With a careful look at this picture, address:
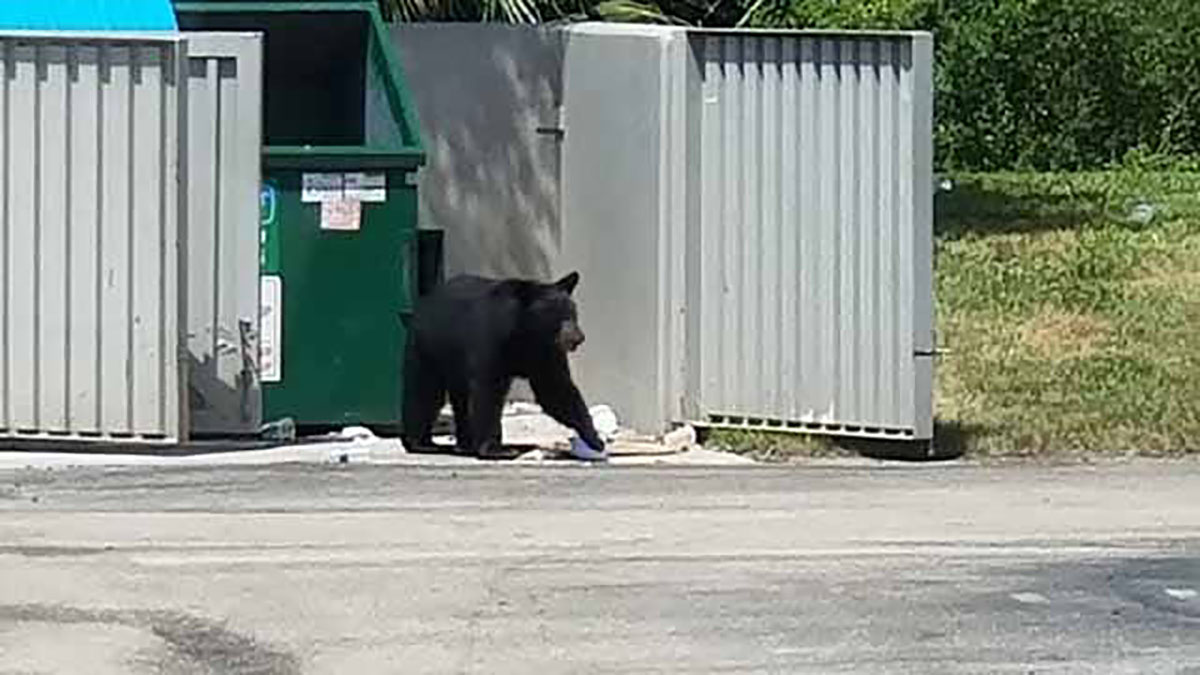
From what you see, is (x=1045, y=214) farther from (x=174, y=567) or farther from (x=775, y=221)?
(x=174, y=567)

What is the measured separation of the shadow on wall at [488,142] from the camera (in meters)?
14.3

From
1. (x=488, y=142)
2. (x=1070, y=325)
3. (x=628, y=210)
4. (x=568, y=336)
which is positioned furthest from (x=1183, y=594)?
(x=1070, y=325)

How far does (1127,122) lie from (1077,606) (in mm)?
25241

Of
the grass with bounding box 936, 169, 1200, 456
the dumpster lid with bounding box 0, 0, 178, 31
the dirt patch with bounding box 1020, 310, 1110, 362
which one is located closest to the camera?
the grass with bounding box 936, 169, 1200, 456

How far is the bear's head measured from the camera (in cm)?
1264

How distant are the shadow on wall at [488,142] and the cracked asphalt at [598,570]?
224cm

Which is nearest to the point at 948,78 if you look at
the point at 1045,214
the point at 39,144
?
the point at 1045,214

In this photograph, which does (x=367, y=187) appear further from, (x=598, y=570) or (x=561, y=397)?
(x=598, y=570)

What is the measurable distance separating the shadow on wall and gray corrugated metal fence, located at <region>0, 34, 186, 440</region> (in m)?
2.08

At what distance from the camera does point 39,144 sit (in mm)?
12672

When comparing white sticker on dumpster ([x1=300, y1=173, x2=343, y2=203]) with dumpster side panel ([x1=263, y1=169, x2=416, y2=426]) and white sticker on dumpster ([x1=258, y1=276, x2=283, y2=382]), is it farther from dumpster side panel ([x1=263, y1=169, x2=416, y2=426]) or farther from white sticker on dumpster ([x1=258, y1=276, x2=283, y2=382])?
white sticker on dumpster ([x1=258, y1=276, x2=283, y2=382])

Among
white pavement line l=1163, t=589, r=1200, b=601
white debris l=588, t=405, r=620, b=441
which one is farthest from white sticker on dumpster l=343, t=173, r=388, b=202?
white pavement line l=1163, t=589, r=1200, b=601

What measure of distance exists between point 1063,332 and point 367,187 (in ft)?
15.9

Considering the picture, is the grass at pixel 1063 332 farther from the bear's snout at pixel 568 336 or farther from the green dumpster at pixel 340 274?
the green dumpster at pixel 340 274
